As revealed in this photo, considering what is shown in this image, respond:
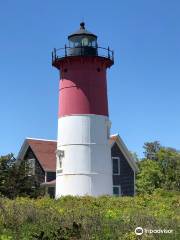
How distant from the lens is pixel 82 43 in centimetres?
3778

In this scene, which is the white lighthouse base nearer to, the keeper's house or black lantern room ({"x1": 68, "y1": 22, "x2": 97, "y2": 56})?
black lantern room ({"x1": 68, "y1": 22, "x2": 97, "y2": 56})

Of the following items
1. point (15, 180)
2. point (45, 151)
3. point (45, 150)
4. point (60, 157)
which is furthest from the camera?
point (45, 150)

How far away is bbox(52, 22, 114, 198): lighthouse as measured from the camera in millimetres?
35344

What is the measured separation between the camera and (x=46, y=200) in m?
24.7

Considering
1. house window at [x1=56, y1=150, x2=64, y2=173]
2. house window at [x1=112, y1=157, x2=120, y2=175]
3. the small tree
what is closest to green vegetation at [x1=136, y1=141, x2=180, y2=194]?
house window at [x1=112, y1=157, x2=120, y2=175]

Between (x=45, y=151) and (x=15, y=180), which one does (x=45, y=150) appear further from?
(x=15, y=180)

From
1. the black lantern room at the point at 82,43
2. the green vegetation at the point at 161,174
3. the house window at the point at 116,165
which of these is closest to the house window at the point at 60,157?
the black lantern room at the point at 82,43

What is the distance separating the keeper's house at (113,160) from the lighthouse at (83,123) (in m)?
9.80

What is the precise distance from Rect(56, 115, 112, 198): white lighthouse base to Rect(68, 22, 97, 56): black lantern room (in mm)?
4244

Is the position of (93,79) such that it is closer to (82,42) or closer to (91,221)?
(82,42)

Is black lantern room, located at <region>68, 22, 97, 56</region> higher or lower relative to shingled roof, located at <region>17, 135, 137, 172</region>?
higher

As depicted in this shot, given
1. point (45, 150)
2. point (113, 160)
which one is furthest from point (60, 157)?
point (113, 160)

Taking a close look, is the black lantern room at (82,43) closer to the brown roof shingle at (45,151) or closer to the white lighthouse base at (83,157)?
the white lighthouse base at (83,157)

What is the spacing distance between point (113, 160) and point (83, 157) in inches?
488
